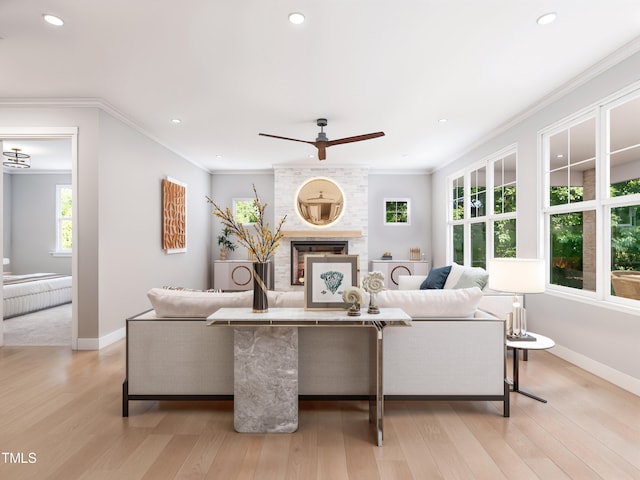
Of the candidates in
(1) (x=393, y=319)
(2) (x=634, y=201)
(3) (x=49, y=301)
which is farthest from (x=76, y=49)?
(3) (x=49, y=301)

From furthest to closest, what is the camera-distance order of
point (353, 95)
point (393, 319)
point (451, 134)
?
point (451, 134)
point (353, 95)
point (393, 319)

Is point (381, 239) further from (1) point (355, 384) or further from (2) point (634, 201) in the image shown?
(1) point (355, 384)

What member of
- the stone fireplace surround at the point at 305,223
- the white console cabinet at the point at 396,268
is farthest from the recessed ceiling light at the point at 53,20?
the white console cabinet at the point at 396,268

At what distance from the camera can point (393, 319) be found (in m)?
2.12

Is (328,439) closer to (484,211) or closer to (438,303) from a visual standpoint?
(438,303)

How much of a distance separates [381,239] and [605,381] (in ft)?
17.2

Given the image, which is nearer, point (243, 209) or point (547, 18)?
point (547, 18)

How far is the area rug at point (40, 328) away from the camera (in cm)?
Result: 437

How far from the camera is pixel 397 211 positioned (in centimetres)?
818

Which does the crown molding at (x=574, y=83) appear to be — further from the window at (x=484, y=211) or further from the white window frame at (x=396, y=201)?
the white window frame at (x=396, y=201)

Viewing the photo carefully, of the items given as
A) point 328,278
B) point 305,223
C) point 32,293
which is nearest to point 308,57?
point 328,278

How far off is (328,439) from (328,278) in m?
0.92

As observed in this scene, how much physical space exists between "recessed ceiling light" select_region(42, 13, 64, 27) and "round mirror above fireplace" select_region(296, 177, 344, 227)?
16.9 feet

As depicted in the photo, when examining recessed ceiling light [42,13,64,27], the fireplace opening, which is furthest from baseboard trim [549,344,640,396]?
recessed ceiling light [42,13,64,27]
